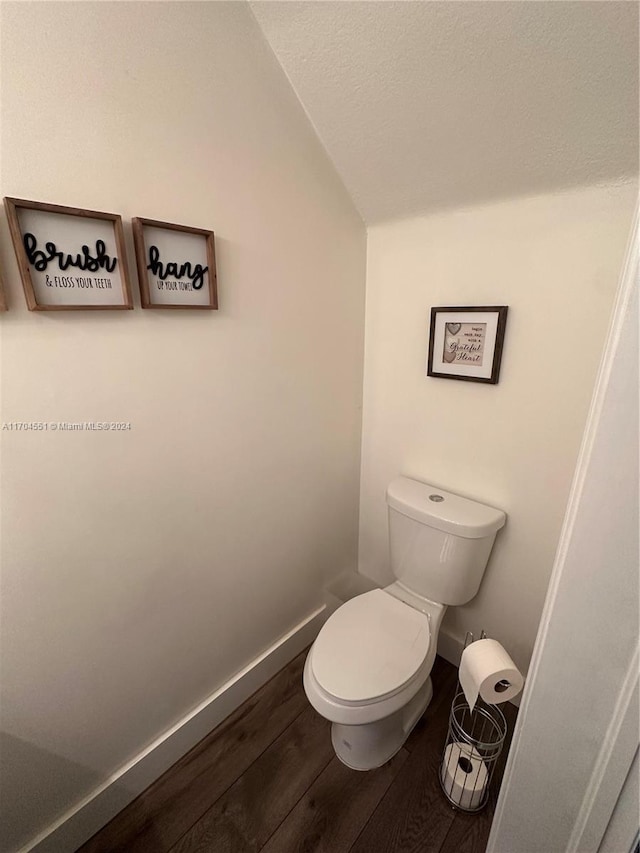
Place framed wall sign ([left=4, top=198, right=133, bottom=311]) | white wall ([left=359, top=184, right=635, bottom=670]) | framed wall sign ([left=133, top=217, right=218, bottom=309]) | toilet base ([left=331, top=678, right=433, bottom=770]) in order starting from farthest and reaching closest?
toilet base ([left=331, top=678, right=433, bottom=770]) < white wall ([left=359, top=184, right=635, bottom=670]) < framed wall sign ([left=133, top=217, right=218, bottom=309]) < framed wall sign ([left=4, top=198, right=133, bottom=311])

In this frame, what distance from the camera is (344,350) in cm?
147

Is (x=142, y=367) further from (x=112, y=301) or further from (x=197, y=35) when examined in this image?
(x=197, y=35)

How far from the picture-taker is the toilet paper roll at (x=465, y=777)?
112 cm

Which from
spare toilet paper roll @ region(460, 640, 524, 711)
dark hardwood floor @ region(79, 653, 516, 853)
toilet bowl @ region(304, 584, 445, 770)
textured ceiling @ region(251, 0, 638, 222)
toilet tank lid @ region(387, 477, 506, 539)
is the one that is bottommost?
dark hardwood floor @ region(79, 653, 516, 853)

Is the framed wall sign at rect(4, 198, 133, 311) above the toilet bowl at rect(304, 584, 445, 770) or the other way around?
above

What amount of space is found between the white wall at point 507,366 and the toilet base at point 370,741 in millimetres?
→ 458

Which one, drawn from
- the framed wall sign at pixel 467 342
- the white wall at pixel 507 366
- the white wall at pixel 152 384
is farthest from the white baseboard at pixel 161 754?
the framed wall sign at pixel 467 342

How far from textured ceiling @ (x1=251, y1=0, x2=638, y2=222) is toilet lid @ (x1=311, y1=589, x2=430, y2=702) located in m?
1.42

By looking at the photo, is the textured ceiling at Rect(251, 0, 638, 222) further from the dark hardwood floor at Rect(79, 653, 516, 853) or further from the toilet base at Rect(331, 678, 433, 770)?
the dark hardwood floor at Rect(79, 653, 516, 853)

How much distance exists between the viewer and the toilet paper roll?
112 cm

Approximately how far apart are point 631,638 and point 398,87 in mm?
1249

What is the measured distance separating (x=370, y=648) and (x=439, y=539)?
0.43 meters

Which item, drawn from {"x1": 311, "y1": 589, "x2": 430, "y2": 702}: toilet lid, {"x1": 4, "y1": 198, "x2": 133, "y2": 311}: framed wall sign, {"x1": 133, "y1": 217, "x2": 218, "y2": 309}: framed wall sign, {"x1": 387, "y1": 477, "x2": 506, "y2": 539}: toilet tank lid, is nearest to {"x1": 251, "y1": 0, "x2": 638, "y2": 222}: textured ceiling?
{"x1": 133, "y1": 217, "x2": 218, "y2": 309}: framed wall sign

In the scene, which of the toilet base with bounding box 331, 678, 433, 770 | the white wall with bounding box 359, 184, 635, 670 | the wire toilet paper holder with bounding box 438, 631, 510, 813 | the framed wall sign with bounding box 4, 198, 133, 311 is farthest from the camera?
the toilet base with bounding box 331, 678, 433, 770
